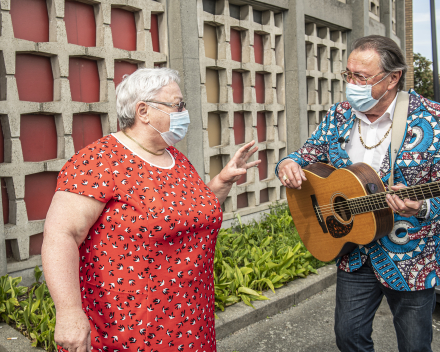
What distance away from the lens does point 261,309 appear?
3.70m

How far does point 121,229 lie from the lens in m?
1.78

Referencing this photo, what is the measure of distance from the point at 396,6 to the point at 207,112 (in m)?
7.81

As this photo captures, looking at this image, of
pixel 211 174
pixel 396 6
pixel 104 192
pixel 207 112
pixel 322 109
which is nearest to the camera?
pixel 104 192

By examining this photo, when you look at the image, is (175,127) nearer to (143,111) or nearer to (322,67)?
(143,111)

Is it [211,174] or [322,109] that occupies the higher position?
[322,109]

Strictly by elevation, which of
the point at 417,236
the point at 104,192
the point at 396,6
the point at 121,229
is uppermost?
the point at 396,6

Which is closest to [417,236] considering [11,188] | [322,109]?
[11,188]

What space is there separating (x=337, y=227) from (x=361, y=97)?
2.63 ft

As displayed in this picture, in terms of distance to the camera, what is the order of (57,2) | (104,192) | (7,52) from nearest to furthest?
(104,192) < (7,52) < (57,2)

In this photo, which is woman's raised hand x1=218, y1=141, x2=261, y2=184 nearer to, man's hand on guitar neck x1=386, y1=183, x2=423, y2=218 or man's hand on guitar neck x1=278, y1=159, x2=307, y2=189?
man's hand on guitar neck x1=278, y1=159, x2=307, y2=189

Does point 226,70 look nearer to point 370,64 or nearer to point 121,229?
point 370,64

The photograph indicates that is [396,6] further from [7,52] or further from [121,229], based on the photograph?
[121,229]

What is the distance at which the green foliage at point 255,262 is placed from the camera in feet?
12.2

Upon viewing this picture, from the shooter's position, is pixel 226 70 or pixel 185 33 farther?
pixel 226 70
